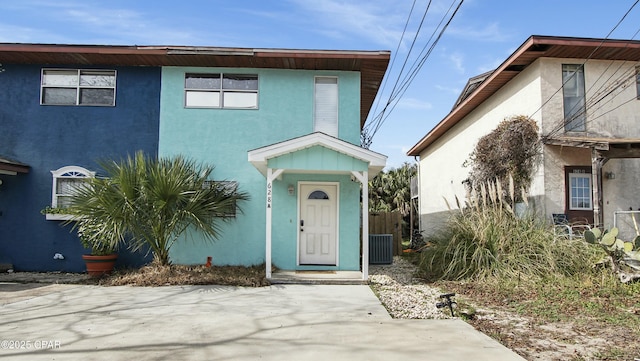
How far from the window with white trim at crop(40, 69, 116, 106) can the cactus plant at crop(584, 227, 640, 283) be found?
11.7m

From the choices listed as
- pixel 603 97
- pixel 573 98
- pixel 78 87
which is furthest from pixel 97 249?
pixel 603 97

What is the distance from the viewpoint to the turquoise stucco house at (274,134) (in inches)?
410

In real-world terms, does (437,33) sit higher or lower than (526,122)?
higher

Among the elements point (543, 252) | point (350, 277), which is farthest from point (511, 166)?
Answer: point (350, 277)

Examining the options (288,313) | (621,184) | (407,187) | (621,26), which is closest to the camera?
(288,313)

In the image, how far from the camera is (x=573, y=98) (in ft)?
37.0

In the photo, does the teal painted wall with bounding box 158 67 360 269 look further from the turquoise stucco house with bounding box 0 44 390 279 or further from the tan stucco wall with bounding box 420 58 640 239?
the tan stucco wall with bounding box 420 58 640 239

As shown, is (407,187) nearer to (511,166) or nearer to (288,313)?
(511,166)

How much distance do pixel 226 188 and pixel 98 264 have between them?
11.0 ft

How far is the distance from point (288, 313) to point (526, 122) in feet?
28.8

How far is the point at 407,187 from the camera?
2552 centimetres

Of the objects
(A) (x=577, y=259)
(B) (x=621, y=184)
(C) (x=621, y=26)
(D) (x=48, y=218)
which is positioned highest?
(C) (x=621, y=26)

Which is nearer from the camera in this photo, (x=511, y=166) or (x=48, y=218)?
(x=48, y=218)

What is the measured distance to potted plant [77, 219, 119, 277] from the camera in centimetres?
914
